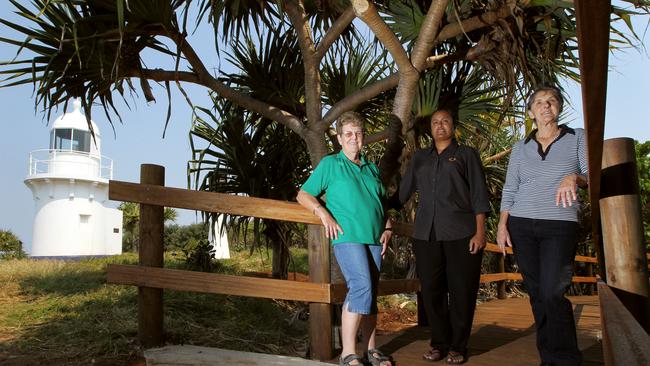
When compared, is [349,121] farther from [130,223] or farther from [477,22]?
[130,223]

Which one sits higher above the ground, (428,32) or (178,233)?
(428,32)

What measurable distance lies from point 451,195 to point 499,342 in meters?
1.50

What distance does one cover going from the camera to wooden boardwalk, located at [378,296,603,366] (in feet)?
10.3

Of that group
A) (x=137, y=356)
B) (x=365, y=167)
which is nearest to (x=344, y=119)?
(x=365, y=167)

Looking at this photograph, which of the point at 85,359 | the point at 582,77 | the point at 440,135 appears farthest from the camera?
the point at 85,359

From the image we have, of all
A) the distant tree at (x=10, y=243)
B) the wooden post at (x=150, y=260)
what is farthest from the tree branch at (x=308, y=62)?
the distant tree at (x=10, y=243)

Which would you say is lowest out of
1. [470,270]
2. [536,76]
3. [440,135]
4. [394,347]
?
[394,347]

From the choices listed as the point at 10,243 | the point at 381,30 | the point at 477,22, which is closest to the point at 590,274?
the point at 477,22

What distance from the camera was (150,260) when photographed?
10.6ft

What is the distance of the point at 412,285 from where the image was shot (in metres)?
4.15

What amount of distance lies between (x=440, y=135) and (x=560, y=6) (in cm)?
169

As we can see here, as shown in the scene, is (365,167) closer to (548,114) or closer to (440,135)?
(440,135)

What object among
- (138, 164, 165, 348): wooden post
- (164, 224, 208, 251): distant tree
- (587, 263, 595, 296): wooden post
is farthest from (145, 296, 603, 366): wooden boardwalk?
(164, 224, 208, 251): distant tree

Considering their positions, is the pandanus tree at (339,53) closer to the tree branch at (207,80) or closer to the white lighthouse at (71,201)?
the tree branch at (207,80)
